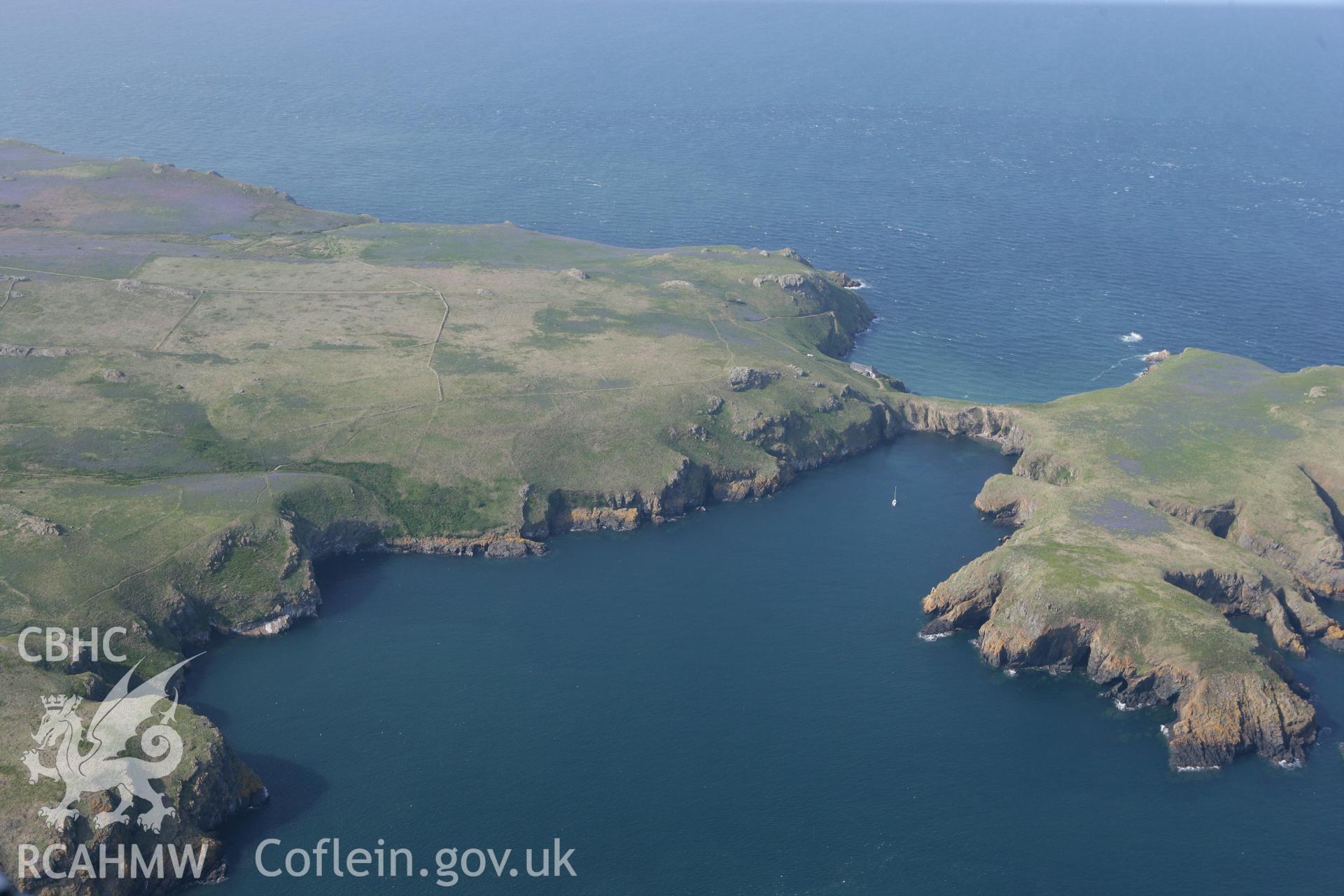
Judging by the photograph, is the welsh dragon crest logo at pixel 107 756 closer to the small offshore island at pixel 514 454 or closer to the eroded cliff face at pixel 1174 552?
the small offshore island at pixel 514 454

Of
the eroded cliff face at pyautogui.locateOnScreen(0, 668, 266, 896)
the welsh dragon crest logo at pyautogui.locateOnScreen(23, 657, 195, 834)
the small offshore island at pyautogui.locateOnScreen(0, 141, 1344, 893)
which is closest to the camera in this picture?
the eroded cliff face at pyautogui.locateOnScreen(0, 668, 266, 896)

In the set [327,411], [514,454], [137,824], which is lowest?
[137,824]

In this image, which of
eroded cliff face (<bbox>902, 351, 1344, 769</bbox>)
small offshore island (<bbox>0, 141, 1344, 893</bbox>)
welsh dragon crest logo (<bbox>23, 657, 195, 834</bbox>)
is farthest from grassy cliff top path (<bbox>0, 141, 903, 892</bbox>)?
eroded cliff face (<bbox>902, 351, 1344, 769</bbox>)

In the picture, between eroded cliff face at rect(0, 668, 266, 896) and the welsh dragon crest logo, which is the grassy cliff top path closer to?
eroded cliff face at rect(0, 668, 266, 896)

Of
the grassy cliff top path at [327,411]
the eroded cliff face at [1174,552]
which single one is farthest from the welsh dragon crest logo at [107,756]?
the eroded cliff face at [1174,552]

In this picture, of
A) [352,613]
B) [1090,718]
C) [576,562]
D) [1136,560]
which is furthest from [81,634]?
[1136,560]

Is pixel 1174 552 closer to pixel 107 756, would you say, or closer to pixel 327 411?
pixel 327 411

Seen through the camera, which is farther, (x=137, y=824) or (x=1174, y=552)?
(x=1174, y=552)

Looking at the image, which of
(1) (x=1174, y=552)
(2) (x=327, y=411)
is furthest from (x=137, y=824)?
(1) (x=1174, y=552)
